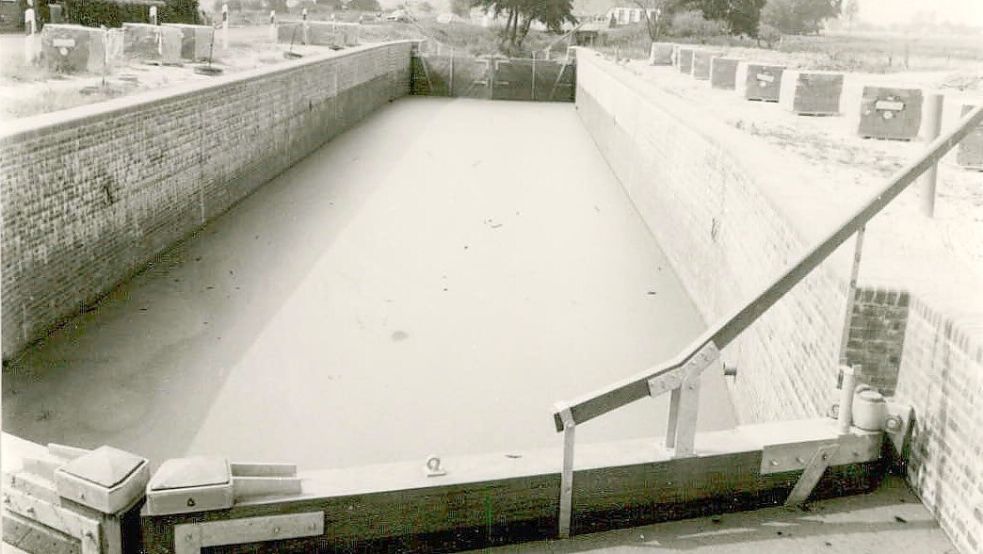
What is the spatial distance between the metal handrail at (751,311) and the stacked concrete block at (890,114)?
790cm

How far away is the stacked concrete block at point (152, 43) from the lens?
1491 centimetres

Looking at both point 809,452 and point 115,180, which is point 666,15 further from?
point 809,452

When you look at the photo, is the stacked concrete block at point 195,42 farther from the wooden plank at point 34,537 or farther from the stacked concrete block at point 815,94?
the wooden plank at point 34,537

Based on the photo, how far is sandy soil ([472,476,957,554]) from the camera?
128 inches

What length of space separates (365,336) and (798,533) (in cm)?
473

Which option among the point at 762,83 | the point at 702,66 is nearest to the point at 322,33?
the point at 702,66

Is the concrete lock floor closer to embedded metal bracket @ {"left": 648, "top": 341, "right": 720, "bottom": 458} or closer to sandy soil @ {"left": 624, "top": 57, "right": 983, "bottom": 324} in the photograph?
sandy soil @ {"left": 624, "top": 57, "right": 983, "bottom": 324}

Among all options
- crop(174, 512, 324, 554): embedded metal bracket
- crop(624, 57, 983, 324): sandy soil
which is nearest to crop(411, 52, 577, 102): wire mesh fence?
crop(624, 57, 983, 324): sandy soil

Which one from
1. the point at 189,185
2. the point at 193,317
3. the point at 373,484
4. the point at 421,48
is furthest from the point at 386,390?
the point at 421,48

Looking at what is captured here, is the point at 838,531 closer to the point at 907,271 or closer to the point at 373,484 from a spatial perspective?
the point at 907,271

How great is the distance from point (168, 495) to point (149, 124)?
21.5 ft

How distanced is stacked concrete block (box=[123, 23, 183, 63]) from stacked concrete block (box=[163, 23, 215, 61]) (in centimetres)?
36

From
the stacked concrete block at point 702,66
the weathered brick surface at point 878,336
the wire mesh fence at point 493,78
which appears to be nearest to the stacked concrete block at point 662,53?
the wire mesh fence at point 493,78

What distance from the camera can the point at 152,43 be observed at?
49.9 ft
